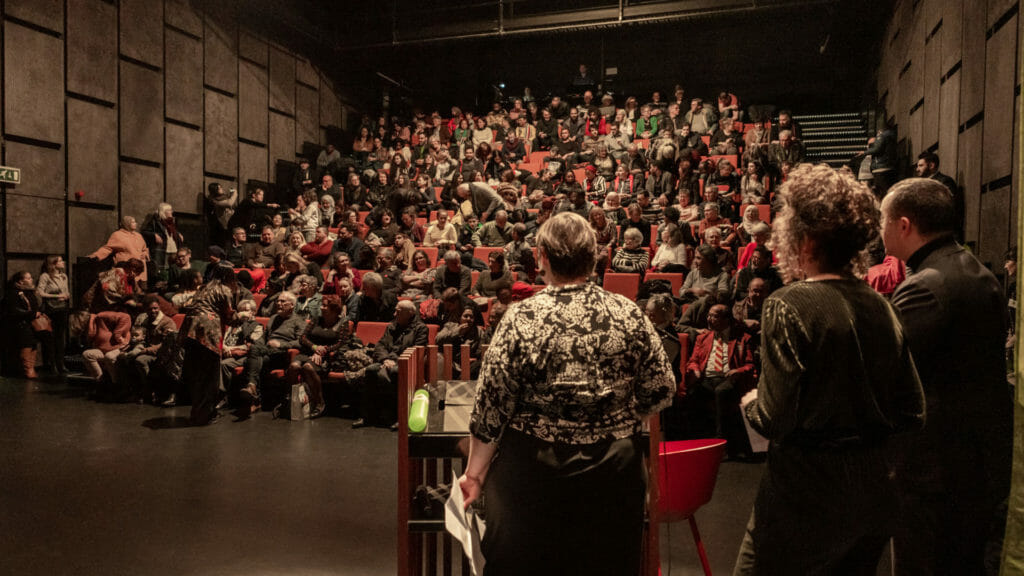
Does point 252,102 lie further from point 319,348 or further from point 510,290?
point 510,290

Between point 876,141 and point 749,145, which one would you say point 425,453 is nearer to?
point 876,141

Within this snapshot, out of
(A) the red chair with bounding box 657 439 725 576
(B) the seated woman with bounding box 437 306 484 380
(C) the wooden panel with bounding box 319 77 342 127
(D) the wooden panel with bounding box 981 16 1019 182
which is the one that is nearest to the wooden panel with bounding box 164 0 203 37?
(C) the wooden panel with bounding box 319 77 342 127

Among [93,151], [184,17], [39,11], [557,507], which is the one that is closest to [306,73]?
[184,17]

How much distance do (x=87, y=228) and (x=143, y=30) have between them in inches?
116

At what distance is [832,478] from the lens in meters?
1.29

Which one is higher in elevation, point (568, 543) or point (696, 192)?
point (696, 192)

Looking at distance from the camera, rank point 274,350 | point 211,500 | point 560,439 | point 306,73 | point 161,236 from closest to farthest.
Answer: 1. point 560,439
2. point 211,500
3. point 274,350
4. point 161,236
5. point 306,73

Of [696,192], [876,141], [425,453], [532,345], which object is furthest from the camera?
[696,192]

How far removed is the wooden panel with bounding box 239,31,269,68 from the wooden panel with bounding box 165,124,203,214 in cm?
182

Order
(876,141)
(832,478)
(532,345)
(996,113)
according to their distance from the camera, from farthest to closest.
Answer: (876,141), (996,113), (532,345), (832,478)

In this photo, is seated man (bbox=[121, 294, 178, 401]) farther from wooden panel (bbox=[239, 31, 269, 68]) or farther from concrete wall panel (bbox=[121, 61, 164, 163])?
wooden panel (bbox=[239, 31, 269, 68])

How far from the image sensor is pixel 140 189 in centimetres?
948

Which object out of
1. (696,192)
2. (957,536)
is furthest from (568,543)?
(696,192)

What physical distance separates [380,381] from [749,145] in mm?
6246
